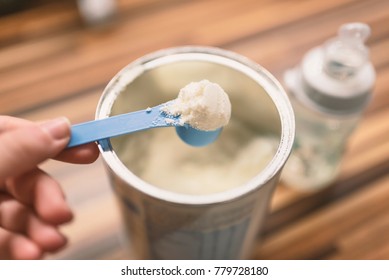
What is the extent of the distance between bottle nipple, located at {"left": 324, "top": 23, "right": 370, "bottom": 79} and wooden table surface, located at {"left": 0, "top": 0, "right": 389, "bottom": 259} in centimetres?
17

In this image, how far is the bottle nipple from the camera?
50cm

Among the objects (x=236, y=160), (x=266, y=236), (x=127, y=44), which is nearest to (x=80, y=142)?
(x=236, y=160)

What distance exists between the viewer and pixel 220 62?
0.40 meters

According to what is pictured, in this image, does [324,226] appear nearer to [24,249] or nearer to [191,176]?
[191,176]

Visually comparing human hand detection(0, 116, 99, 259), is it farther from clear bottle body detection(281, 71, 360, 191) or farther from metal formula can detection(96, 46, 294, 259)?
clear bottle body detection(281, 71, 360, 191)

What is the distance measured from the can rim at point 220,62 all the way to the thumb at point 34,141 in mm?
30

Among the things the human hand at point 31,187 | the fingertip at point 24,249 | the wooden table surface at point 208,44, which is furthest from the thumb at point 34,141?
the wooden table surface at point 208,44

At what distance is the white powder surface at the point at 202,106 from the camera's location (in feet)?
1.14

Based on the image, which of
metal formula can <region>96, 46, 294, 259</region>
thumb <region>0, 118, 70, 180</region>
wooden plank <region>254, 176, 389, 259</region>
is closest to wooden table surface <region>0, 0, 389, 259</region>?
wooden plank <region>254, 176, 389, 259</region>

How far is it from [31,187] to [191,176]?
0.54ft

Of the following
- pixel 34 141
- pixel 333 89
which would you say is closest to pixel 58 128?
pixel 34 141

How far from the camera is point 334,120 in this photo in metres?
0.56
